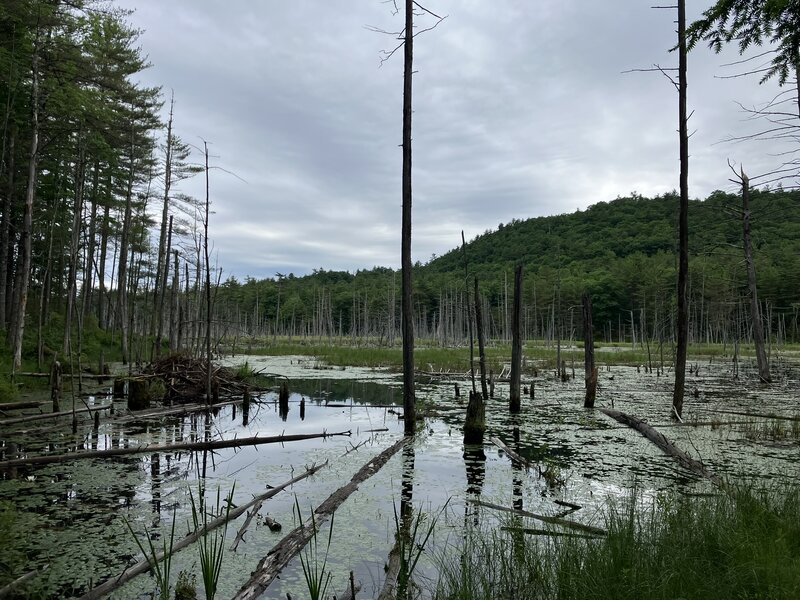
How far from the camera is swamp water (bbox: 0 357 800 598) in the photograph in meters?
4.50

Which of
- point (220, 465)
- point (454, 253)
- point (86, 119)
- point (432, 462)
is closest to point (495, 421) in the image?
point (432, 462)

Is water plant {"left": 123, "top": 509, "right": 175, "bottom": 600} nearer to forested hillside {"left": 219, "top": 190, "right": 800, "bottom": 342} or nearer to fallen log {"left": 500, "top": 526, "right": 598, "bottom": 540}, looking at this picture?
fallen log {"left": 500, "top": 526, "right": 598, "bottom": 540}

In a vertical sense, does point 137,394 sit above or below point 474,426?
above

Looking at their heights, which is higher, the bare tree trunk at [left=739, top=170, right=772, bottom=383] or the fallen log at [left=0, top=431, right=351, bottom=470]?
the bare tree trunk at [left=739, top=170, right=772, bottom=383]

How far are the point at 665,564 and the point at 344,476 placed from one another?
15.7 ft

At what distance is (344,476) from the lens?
7375 mm

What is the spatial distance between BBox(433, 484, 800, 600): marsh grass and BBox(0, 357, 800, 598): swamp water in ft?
2.41

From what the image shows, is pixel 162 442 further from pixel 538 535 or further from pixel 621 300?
pixel 621 300

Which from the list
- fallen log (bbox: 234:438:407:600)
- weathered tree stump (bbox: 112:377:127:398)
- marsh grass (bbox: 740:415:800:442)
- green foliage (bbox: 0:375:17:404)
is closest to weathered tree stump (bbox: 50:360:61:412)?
green foliage (bbox: 0:375:17:404)

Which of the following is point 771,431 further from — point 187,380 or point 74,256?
point 74,256

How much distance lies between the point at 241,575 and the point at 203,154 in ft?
30.5

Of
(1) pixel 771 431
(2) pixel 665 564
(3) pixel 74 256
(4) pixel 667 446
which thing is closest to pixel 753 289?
(1) pixel 771 431

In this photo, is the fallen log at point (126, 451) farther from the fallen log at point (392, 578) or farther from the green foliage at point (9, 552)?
the fallen log at point (392, 578)

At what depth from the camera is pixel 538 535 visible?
4.84 m
